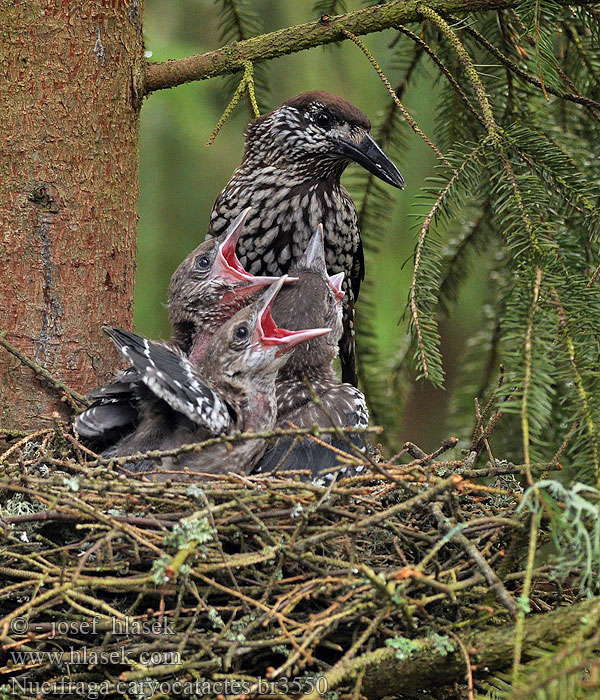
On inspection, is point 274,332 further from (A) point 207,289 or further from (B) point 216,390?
(A) point 207,289

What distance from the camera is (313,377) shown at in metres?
3.07

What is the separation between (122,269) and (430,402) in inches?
134

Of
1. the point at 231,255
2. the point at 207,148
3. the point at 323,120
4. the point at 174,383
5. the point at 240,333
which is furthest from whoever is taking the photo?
the point at 207,148

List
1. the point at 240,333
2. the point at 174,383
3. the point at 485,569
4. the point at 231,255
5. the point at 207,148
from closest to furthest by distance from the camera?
the point at 485,569 → the point at 174,383 → the point at 240,333 → the point at 231,255 → the point at 207,148

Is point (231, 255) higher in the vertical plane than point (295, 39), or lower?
lower

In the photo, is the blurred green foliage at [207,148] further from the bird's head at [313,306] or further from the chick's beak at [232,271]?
the chick's beak at [232,271]

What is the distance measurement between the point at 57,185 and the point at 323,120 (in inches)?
44.9

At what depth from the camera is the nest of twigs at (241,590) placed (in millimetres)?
1766

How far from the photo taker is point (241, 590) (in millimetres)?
1933

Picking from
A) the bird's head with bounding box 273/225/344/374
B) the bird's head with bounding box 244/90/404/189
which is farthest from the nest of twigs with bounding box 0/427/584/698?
the bird's head with bounding box 244/90/404/189

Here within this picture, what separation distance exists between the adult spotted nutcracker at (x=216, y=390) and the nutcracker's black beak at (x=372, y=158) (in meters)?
0.58

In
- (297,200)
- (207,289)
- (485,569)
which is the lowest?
(485,569)

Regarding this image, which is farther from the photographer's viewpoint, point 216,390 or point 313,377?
point 313,377

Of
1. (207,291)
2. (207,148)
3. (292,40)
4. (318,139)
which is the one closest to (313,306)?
(207,291)
